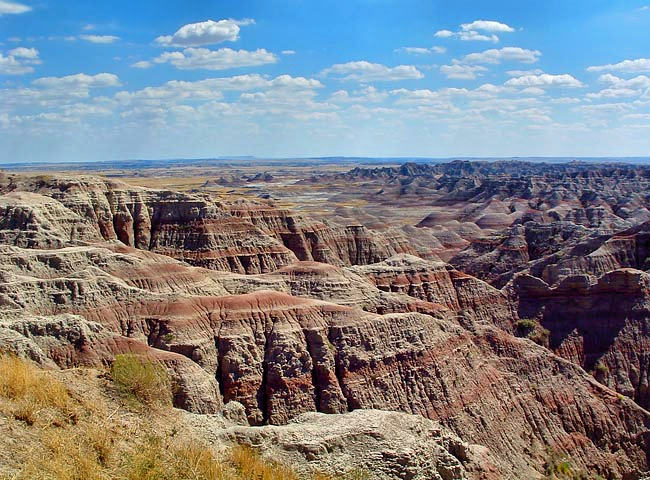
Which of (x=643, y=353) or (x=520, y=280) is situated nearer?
(x=643, y=353)

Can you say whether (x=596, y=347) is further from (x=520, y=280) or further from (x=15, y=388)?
(x=15, y=388)

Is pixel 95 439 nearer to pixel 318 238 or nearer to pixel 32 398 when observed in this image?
pixel 32 398

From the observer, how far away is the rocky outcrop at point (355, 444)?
21.5m

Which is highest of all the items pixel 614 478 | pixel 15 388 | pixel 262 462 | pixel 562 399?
pixel 15 388

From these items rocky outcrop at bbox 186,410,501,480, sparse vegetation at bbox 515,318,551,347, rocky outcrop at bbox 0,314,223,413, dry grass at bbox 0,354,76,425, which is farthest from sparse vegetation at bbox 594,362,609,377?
dry grass at bbox 0,354,76,425

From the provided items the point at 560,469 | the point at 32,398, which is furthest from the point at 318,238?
the point at 32,398

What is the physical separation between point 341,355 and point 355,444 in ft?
52.7

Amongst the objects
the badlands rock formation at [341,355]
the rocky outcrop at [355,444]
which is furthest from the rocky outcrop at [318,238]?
the rocky outcrop at [355,444]

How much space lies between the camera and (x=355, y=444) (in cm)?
2264

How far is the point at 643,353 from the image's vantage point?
52094 mm

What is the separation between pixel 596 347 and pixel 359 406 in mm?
25545

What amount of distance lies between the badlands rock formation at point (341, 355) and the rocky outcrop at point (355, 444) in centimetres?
8

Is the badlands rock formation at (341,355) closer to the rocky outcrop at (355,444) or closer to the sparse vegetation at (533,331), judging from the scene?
the rocky outcrop at (355,444)

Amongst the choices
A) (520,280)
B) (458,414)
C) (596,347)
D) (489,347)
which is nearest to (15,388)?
(458,414)
